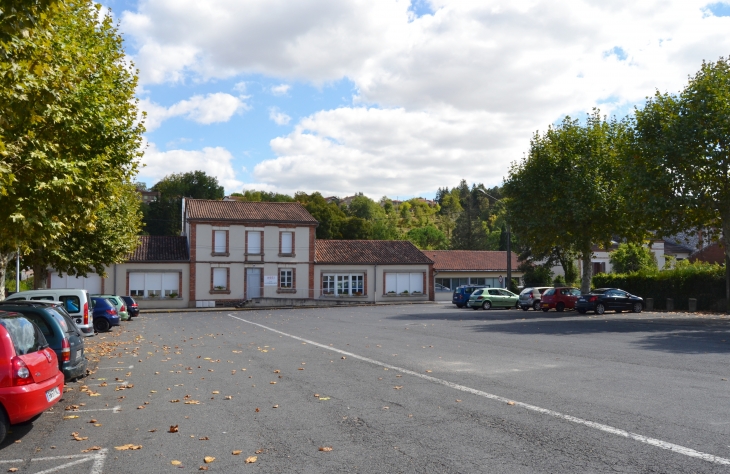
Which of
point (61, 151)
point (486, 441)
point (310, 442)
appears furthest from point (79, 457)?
point (61, 151)

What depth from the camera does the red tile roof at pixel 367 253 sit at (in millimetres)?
54812

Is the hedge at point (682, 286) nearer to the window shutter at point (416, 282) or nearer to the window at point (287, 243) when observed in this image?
the window shutter at point (416, 282)

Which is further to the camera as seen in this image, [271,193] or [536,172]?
[271,193]

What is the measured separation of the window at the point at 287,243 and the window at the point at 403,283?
871 centimetres

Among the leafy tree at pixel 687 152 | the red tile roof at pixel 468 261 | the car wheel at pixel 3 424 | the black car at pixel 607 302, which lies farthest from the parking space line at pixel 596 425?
the red tile roof at pixel 468 261

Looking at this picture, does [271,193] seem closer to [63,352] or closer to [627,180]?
[627,180]

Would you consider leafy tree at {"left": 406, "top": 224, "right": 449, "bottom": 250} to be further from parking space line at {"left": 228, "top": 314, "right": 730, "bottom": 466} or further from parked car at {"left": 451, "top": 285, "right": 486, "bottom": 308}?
parking space line at {"left": 228, "top": 314, "right": 730, "bottom": 466}

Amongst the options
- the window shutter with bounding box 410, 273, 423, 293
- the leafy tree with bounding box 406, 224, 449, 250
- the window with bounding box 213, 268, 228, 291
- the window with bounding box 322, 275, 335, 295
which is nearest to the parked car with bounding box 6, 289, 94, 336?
the window with bounding box 213, 268, 228, 291

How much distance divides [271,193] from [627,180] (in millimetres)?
80975

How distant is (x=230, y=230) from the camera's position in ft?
169

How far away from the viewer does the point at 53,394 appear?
809cm

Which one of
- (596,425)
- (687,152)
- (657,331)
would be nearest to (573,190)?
(687,152)

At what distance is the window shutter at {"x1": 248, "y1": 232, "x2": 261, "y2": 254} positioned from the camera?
52062 mm

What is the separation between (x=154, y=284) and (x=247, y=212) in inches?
374
